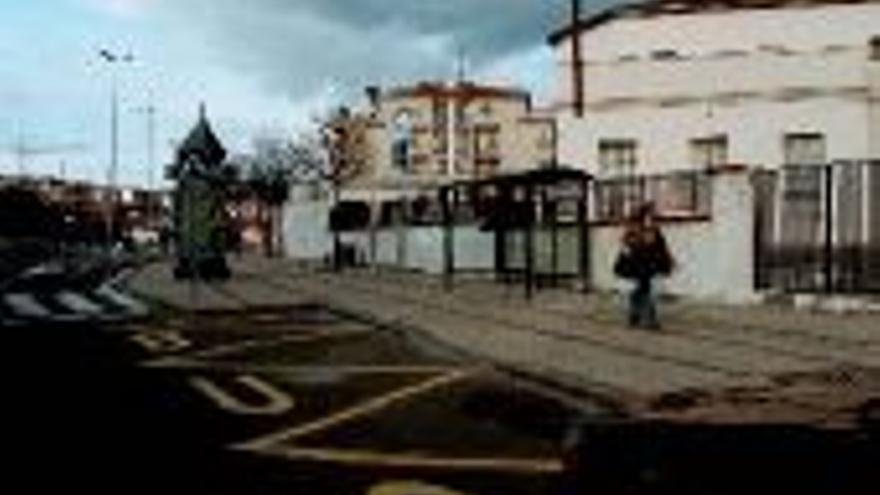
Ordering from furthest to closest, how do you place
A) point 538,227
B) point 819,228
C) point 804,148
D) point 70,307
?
1. point 804,148
2. point 538,227
3. point 70,307
4. point 819,228

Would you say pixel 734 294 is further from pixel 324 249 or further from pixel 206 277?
pixel 324 249

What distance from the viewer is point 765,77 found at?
4866cm

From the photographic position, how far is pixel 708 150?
49031 millimetres

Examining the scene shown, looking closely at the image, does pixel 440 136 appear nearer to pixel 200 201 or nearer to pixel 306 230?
pixel 306 230

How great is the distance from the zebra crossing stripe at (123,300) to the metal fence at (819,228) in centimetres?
1041

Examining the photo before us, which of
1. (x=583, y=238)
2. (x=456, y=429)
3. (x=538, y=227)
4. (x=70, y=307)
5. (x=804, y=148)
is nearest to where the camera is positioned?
(x=456, y=429)

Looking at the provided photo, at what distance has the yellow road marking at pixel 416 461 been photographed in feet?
43.0

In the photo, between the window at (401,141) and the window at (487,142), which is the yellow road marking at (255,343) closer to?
the window at (401,141)

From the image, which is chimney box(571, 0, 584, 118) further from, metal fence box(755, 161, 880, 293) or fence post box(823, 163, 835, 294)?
fence post box(823, 163, 835, 294)

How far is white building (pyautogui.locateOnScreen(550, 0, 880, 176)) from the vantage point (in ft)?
154

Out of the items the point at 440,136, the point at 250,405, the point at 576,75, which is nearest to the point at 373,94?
the point at 440,136

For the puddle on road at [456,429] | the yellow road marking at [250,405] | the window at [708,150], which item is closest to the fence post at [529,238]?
the window at [708,150]

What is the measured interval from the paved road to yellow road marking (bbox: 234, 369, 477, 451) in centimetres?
2

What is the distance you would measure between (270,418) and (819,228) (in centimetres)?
1636
